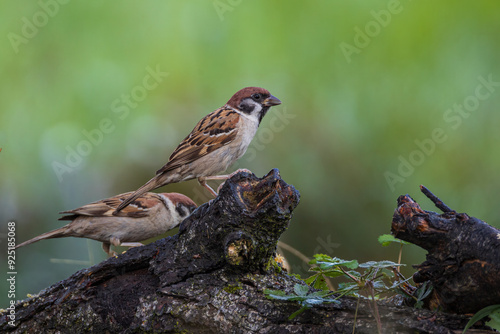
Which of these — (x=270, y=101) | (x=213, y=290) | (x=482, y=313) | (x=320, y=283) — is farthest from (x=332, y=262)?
(x=270, y=101)

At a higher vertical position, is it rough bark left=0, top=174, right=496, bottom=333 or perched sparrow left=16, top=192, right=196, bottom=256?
rough bark left=0, top=174, right=496, bottom=333

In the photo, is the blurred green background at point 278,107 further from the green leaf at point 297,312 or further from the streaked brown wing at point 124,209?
the green leaf at point 297,312

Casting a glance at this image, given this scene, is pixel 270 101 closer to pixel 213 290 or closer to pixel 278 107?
pixel 278 107

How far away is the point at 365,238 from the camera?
462 centimetres

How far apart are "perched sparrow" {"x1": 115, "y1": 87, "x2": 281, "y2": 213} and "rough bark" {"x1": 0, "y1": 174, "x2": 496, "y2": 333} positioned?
1860 mm

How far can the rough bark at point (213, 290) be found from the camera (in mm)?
2469

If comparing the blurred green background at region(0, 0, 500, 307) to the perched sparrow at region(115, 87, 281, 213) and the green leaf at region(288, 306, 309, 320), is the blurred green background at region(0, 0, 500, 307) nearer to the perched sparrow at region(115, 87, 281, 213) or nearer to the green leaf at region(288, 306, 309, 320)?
the perched sparrow at region(115, 87, 281, 213)

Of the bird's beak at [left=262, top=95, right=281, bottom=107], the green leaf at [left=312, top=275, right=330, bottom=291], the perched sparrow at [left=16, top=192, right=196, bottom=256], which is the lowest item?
the perched sparrow at [left=16, top=192, right=196, bottom=256]

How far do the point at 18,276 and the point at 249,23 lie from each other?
2.91 m

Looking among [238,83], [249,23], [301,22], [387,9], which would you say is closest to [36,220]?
[238,83]

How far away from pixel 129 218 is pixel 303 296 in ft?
9.61

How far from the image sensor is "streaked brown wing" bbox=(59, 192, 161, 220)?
195 inches

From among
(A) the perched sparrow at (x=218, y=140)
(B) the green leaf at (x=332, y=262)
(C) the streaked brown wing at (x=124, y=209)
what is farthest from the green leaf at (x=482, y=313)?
(C) the streaked brown wing at (x=124, y=209)

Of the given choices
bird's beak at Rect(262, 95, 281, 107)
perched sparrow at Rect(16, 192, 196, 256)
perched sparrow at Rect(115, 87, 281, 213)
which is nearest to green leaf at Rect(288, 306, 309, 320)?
perched sparrow at Rect(115, 87, 281, 213)
